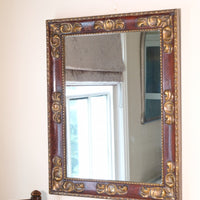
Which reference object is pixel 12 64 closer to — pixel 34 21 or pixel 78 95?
pixel 34 21

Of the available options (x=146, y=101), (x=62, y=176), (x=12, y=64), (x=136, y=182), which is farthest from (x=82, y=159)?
(x=12, y=64)

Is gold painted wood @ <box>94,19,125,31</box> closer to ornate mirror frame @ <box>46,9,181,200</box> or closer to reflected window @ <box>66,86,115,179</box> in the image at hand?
ornate mirror frame @ <box>46,9,181,200</box>

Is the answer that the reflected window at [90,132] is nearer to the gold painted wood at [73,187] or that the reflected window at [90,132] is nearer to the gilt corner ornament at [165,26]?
the gold painted wood at [73,187]

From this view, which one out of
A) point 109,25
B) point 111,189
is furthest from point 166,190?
point 109,25

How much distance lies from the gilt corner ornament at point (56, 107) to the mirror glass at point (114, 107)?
0.13 feet

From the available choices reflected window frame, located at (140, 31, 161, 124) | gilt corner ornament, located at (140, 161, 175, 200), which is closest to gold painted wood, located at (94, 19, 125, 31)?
reflected window frame, located at (140, 31, 161, 124)

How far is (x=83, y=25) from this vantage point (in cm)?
174

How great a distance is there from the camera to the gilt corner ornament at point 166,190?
1.63 metres

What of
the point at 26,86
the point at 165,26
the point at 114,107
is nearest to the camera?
the point at 165,26

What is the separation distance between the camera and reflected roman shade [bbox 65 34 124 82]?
5.60 feet

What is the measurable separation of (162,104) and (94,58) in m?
0.35

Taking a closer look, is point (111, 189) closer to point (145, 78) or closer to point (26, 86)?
point (145, 78)

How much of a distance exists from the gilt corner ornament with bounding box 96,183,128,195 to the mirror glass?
33 mm

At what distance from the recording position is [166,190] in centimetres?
164
